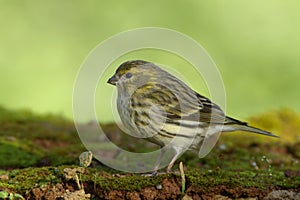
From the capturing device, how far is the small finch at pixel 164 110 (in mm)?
5133

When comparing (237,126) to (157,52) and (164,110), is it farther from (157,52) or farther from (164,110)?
(157,52)

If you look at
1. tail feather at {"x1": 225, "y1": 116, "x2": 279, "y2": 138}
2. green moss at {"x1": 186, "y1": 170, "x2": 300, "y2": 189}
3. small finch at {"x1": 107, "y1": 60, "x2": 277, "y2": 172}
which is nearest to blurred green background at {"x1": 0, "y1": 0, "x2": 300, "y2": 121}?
tail feather at {"x1": 225, "y1": 116, "x2": 279, "y2": 138}

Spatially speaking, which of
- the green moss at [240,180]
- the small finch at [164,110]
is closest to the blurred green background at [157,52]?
the small finch at [164,110]

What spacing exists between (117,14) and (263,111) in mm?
3232

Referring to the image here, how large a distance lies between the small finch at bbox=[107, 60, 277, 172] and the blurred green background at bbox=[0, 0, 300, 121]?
4349 millimetres

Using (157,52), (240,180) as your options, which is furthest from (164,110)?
(157,52)

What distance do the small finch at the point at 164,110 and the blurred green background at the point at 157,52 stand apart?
4349 millimetres

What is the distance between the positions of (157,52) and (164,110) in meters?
5.10

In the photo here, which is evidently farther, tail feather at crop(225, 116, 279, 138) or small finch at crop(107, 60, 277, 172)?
tail feather at crop(225, 116, 279, 138)

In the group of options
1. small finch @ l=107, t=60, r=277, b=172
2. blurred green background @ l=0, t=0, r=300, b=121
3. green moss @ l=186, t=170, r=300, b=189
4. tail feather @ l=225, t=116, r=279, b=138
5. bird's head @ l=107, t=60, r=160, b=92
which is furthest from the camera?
blurred green background @ l=0, t=0, r=300, b=121

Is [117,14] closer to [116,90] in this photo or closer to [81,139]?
[81,139]

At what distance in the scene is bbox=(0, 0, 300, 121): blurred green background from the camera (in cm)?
1023

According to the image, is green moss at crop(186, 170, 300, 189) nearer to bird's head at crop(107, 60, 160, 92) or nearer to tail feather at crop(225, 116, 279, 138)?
tail feather at crop(225, 116, 279, 138)

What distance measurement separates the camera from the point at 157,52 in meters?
10.2
